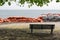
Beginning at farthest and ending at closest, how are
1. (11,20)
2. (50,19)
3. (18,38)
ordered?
(50,19), (11,20), (18,38)

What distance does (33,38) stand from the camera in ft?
43.2

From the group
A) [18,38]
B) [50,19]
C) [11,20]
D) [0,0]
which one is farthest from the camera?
[50,19]

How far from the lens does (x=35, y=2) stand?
17.7m

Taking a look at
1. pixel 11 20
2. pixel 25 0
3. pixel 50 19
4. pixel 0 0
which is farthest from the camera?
pixel 50 19

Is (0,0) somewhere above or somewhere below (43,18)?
above

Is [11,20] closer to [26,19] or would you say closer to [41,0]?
[26,19]

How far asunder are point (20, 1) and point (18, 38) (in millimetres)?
5595

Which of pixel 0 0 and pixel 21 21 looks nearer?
pixel 0 0

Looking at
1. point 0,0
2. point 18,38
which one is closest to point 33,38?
point 18,38

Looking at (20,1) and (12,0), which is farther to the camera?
(20,1)

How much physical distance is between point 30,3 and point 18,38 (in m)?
5.78

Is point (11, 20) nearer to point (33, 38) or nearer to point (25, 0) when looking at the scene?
point (25, 0)

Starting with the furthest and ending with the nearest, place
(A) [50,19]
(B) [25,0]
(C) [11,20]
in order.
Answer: (A) [50,19], (C) [11,20], (B) [25,0]

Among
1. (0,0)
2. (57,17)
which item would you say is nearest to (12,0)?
(0,0)
